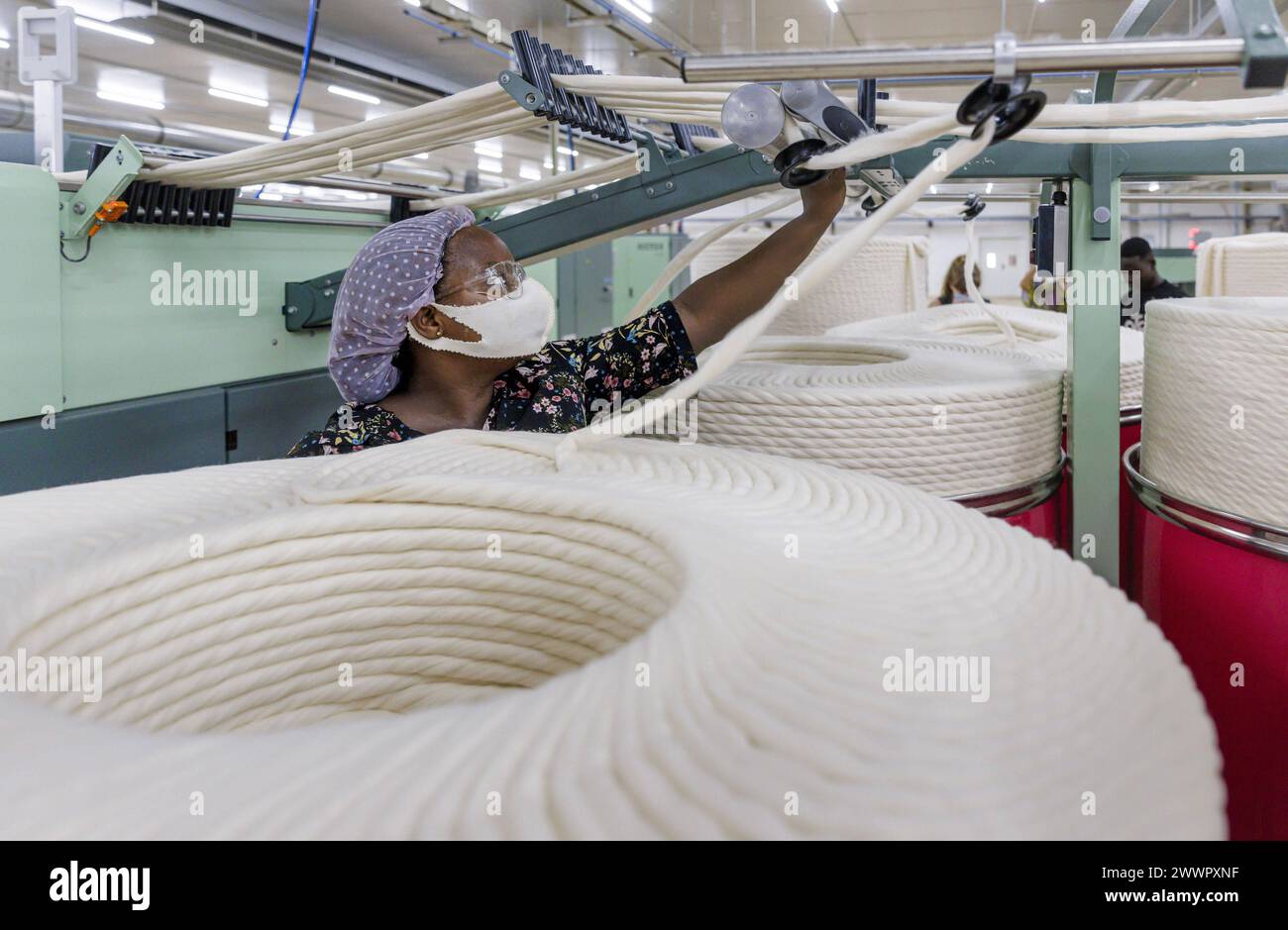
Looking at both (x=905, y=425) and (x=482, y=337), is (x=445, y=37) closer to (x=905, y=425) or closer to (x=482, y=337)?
(x=482, y=337)

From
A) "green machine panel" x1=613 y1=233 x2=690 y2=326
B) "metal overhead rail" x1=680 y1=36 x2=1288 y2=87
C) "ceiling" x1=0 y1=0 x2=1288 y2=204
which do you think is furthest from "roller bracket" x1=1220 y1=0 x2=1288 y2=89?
"green machine panel" x1=613 y1=233 x2=690 y2=326

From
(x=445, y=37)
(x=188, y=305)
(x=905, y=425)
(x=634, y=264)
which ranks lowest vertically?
(x=905, y=425)

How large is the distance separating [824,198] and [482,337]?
1.78 ft

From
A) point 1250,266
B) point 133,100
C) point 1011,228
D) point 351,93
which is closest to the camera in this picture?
point 1250,266

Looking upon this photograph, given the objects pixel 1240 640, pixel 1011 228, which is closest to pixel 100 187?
pixel 1240 640

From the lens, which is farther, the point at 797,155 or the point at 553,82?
the point at 553,82

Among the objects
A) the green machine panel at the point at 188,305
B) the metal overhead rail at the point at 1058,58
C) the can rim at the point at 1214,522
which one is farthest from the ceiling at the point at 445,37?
the metal overhead rail at the point at 1058,58

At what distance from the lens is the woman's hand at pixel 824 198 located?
1.45 meters

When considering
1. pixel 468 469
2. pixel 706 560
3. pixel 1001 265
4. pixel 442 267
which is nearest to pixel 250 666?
pixel 468 469

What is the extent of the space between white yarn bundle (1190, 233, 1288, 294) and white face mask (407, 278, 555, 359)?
9.10 ft

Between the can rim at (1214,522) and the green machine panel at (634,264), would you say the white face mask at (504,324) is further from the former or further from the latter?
the green machine panel at (634,264)

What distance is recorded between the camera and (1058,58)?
662mm

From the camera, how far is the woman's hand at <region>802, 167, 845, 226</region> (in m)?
1.45
